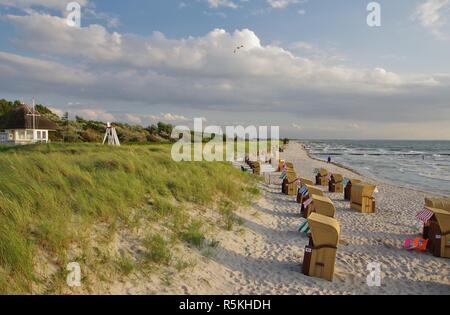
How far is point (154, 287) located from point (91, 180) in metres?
3.33

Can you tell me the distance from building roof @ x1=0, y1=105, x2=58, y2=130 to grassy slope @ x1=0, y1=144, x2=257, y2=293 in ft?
80.6

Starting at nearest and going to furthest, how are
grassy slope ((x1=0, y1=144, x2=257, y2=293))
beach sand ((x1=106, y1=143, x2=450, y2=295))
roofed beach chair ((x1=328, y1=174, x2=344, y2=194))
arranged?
grassy slope ((x1=0, y1=144, x2=257, y2=293)) → beach sand ((x1=106, y1=143, x2=450, y2=295)) → roofed beach chair ((x1=328, y1=174, x2=344, y2=194))

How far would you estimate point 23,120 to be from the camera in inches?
1160

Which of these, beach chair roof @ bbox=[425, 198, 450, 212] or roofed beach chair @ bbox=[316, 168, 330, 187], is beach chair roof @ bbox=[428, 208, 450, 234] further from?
roofed beach chair @ bbox=[316, 168, 330, 187]

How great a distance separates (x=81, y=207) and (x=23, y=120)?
2921 centimetres

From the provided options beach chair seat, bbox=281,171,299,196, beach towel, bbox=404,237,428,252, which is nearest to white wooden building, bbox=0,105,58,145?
beach chair seat, bbox=281,171,299,196

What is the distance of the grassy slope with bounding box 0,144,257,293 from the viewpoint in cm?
420

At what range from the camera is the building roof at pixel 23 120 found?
29406mm

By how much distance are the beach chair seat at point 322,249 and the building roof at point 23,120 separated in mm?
31551
